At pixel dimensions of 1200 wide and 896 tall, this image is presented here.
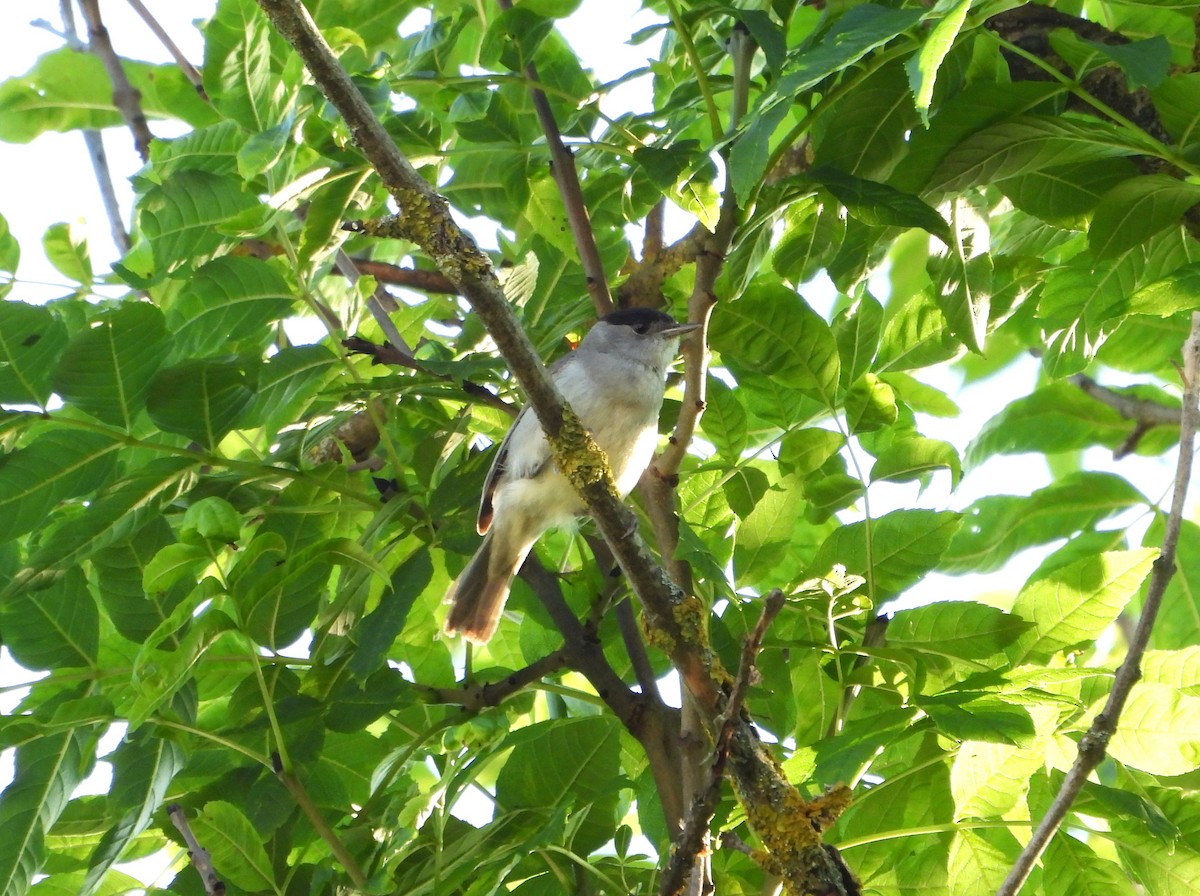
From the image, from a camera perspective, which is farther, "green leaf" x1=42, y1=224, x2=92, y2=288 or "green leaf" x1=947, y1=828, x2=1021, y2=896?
"green leaf" x1=42, y1=224, x2=92, y2=288

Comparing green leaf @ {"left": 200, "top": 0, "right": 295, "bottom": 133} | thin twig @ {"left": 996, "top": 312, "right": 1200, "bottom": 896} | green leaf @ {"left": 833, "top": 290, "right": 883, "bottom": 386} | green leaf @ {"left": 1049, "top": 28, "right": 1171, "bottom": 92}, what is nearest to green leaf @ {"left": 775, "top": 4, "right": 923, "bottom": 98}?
green leaf @ {"left": 1049, "top": 28, "right": 1171, "bottom": 92}

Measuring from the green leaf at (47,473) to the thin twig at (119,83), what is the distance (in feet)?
5.16

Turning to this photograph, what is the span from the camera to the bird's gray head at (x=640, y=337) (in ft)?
12.9

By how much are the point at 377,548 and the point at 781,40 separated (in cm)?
161

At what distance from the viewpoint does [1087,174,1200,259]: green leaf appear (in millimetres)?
2559

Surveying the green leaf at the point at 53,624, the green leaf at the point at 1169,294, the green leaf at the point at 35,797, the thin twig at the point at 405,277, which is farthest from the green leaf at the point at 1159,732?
the thin twig at the point at 405,277

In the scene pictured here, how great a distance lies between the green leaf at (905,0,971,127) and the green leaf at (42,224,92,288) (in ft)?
8.30

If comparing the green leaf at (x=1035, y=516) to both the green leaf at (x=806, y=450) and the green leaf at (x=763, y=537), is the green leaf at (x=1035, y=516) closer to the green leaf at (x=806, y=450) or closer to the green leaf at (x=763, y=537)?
the green leaf at (x=806, y=450)

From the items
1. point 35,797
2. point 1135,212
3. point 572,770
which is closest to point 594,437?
point 572,770

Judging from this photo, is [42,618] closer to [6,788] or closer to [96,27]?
[6,788]

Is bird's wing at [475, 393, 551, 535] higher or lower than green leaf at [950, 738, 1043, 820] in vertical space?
higher

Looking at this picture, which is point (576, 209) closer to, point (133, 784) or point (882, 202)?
point (882, 202)

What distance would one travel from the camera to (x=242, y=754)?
2.91 m

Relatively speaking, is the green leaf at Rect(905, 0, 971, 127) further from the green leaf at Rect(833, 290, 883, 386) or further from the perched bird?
the perched bird
